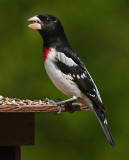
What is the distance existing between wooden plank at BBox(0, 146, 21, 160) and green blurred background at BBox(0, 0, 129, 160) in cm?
162

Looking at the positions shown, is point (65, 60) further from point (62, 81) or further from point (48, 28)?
point (48, 28)

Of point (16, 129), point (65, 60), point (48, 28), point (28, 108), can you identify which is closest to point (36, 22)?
point (48, 28)

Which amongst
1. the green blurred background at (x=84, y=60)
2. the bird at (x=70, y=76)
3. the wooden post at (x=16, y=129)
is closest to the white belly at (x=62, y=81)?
the bird at (x=70, y=76)

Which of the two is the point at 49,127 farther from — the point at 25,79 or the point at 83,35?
the point at 83,35

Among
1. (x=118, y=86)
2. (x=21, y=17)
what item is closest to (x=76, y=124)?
(x=118, y=86)

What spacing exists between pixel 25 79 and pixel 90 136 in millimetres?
1008

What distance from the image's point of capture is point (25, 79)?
6164mm

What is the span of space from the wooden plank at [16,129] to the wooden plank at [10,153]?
0.18 m

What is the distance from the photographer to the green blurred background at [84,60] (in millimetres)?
5953

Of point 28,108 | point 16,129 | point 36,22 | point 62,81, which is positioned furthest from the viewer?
point 36,22

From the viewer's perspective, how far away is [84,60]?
624cm

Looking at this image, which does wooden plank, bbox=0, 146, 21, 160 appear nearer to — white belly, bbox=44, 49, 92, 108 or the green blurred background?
white belly, bbox=44, 49, 92, 108

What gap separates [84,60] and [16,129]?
2.38 m

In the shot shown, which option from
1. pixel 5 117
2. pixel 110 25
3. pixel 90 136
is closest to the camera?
pixel 5 117
